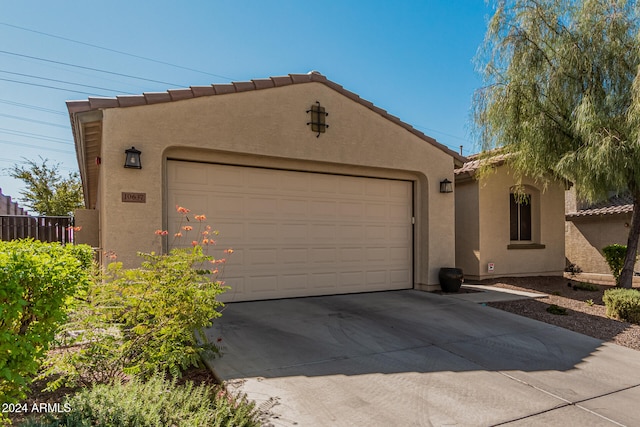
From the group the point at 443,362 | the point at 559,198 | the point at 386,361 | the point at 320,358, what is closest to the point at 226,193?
the point at 320,358

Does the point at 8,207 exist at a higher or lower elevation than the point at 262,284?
higher

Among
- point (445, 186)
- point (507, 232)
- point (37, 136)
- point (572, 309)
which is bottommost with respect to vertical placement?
point (572, 309)

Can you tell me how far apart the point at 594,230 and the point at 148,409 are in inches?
696

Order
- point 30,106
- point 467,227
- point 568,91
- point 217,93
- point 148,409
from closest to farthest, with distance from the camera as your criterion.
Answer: point 148,409 < point 217,93 < point 568,91 < point 467,227 < point 30,106

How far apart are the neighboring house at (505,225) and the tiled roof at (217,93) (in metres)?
3.36

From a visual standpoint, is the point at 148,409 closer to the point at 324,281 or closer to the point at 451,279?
the point at 324,281

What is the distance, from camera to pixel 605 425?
3.07 m

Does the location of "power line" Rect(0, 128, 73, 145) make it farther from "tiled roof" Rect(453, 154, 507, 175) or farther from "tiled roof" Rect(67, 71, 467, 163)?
"tiled roof" Rect(453, 154, 507, 175)

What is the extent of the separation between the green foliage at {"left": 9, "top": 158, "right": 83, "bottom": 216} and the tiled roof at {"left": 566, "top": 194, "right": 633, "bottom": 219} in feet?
86.9

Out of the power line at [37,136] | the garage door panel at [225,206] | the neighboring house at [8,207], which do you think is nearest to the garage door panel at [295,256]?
the garage door panel at [225,206]

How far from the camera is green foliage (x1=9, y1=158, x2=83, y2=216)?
68.2ft

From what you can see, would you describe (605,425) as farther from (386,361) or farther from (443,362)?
Answer: (386,361)

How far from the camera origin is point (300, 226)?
748 cm

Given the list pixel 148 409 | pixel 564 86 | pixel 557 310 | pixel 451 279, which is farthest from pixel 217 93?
pixel 557 310
